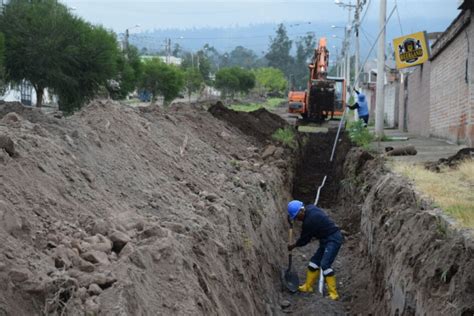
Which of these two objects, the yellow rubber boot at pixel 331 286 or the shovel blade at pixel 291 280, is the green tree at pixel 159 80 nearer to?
the shovel blade at pixel 291 280

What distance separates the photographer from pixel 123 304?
452cm

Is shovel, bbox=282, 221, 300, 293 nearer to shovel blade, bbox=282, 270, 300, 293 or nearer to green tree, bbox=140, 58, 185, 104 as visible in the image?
shovel blade, bbox=282, 270, 300, 293

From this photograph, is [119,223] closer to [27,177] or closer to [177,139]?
[27,177]

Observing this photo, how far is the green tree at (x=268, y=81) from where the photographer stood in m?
108

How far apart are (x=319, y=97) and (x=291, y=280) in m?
22.7

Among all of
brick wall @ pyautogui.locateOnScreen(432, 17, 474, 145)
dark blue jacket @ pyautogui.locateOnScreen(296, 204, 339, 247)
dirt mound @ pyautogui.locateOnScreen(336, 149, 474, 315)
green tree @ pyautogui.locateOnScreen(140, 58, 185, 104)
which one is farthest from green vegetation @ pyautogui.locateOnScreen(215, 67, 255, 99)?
dark blue jacket @ pyautogui.locateOnScreen(296, 204, 339, 247)

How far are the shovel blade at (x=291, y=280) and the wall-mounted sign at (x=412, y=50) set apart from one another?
1677 centimetres

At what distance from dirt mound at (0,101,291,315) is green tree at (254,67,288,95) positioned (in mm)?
96465

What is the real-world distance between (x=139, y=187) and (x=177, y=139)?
4816 mm

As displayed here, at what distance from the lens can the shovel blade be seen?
1096cm

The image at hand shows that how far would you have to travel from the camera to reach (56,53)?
2692 centimetres

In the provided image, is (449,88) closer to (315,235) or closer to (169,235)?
(315,235)

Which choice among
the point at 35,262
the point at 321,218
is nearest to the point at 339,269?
the point at 321,218

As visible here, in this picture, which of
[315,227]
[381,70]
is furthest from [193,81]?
[315,227]
